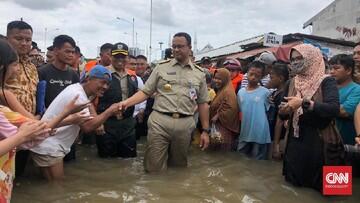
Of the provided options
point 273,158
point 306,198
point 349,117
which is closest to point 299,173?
point 306,198

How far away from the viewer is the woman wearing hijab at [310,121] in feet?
12.8

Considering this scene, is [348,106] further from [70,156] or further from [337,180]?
[70,156]

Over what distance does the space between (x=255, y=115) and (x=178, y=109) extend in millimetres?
1391

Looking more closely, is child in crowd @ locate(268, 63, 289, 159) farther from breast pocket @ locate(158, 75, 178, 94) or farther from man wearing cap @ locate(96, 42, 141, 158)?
man wearing cap @ locate(96, 42, 141, 158)

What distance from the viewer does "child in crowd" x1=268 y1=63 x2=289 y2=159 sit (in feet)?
17.7

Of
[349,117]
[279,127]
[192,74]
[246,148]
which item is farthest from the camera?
[246,148]

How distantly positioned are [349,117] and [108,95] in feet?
10.8

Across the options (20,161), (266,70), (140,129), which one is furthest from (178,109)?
(140,129)

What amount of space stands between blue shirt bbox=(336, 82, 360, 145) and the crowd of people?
0.04ft

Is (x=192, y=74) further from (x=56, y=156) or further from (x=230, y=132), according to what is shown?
(x=56, y=156)

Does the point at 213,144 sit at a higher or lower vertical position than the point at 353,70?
lower

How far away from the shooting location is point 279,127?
17.4 ft

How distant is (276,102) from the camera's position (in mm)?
5449

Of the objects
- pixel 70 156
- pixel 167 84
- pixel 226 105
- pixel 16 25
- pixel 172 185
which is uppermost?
pixel 16 25
